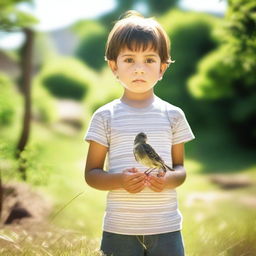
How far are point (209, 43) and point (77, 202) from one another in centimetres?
Result: 1241

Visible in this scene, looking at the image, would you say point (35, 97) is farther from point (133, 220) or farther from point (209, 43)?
point (133, 220)

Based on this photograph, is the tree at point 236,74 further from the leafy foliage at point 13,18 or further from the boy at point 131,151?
the leafy foliage at point 13,18

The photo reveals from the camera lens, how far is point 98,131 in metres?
2.65

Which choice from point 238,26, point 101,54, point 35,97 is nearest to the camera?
point 238,26

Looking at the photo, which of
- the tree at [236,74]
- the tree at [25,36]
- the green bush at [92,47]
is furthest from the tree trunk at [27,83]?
the green bush at [92,47]

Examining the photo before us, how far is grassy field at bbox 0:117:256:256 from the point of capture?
11.0 feet

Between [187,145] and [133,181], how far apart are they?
52.4 feet

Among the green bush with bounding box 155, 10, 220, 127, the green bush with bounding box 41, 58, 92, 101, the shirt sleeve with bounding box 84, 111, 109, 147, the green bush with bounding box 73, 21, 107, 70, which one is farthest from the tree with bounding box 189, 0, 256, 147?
the green bush with bounding box 73, 21, 107, 70

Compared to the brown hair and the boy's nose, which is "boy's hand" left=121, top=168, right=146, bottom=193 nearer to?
the boy's nose

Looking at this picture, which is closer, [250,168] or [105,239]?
[105,239]

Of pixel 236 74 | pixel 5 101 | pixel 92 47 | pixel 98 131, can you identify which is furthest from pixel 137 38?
pixel 92 47

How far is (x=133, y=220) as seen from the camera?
2.59m

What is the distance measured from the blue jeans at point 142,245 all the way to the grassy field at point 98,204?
167 mm

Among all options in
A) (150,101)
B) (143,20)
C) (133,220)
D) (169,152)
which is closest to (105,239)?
(133,220)
